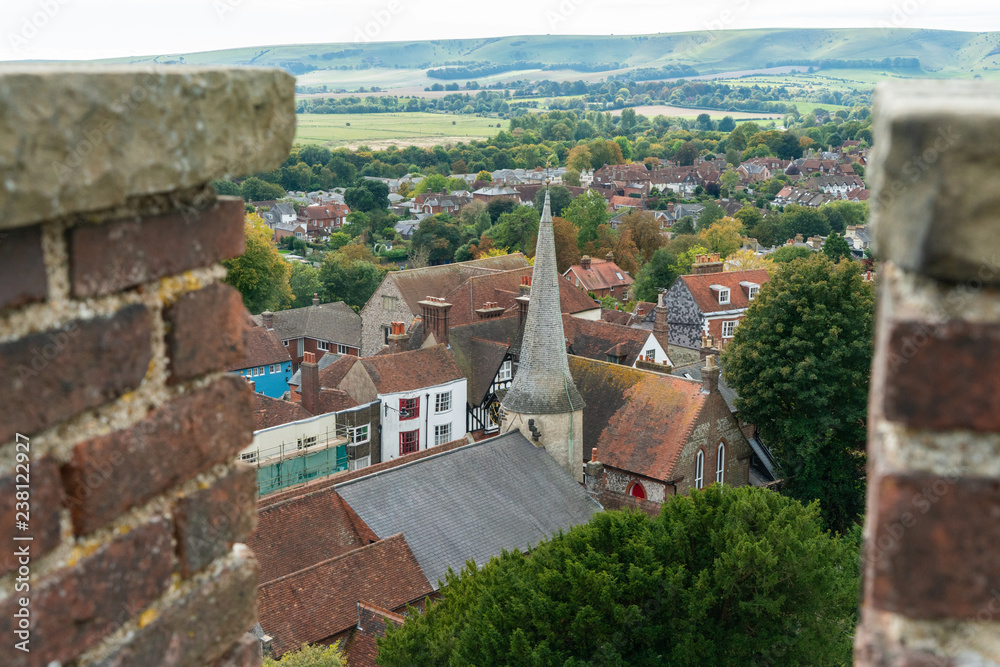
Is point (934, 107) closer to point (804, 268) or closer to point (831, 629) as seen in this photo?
point (831, 629)

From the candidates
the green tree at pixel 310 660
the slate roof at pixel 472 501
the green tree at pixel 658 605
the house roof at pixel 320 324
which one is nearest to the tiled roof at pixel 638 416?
the slate roof at pixel 472 501

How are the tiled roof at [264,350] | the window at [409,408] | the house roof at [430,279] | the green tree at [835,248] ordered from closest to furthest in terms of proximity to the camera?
the window at [409,408], the house roof at [430,279], the tiled roof at [264,350], the green tree at [835,248]

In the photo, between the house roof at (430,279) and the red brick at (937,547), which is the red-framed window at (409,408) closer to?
the house roof at (430,279)

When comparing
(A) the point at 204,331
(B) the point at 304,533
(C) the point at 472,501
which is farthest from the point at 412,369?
(A) the point at 204,331

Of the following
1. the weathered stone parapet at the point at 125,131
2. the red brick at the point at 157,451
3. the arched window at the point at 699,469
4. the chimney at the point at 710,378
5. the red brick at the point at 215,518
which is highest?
the weathered stone parapet at the point at 125,131

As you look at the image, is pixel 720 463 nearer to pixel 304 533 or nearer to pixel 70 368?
pixel 304 533

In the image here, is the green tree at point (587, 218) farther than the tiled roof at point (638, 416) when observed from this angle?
Yes

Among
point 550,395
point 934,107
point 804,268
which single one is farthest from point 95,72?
point 804,268
